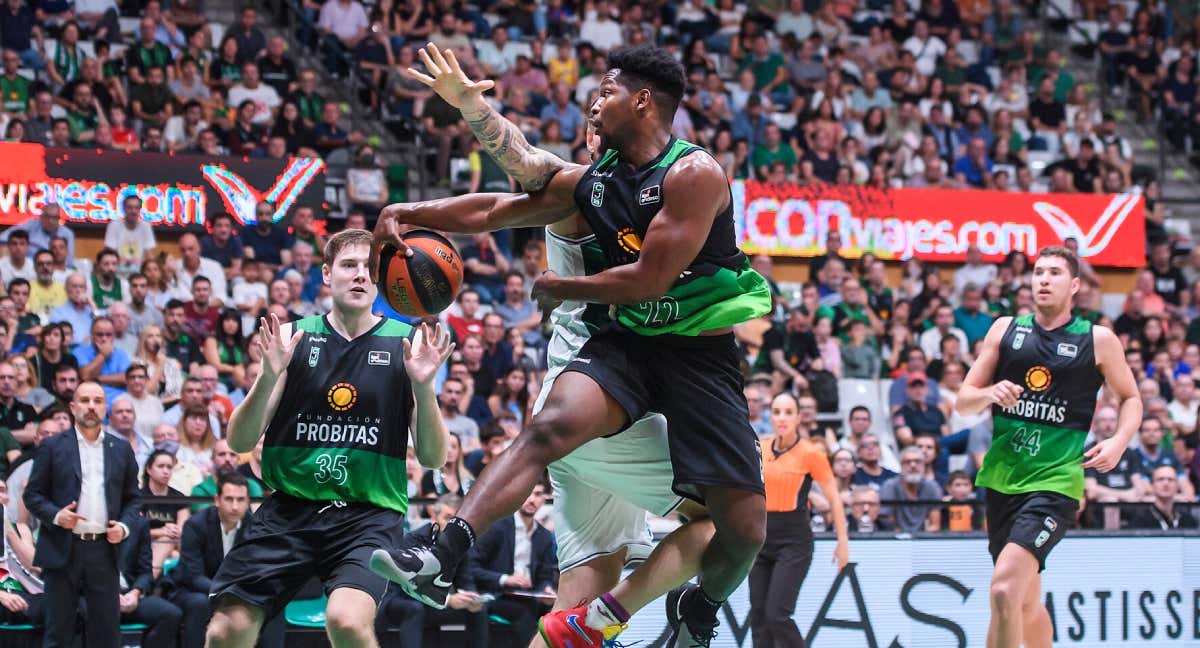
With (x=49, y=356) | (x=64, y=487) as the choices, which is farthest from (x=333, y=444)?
(x=49, y=356)

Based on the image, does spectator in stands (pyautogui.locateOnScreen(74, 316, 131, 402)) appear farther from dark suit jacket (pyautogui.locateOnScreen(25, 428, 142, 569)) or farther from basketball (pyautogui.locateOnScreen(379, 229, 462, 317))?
basketball (pyautogui.locateOnScreen(379, 229, 462, 317))

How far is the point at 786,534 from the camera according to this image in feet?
32.4

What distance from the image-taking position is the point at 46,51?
15156 mm

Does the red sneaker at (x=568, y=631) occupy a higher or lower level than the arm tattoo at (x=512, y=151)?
lower

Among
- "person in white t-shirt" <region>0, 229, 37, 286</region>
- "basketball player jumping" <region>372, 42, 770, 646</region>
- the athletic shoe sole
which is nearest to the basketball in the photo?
"basketball player jumping" <region>372, 42, 770, 646</region>

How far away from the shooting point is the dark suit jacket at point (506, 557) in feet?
32.7

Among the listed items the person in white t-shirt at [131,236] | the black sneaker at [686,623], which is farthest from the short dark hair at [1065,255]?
the person in white t-shirt at [131,236]

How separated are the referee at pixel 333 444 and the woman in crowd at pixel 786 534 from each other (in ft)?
12.7

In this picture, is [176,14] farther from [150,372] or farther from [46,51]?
[150,372]

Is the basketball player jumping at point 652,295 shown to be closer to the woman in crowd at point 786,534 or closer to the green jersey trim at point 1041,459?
the green jersey trim at point 1041,459

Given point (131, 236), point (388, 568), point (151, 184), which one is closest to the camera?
point (388, 568)

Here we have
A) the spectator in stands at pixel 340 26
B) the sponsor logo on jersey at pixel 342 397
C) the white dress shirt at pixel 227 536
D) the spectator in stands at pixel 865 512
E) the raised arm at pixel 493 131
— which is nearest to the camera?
the raised arm at pixel 493 131

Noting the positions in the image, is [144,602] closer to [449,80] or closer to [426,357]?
[426,357]

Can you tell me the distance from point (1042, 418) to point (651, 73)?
11.6 feet
